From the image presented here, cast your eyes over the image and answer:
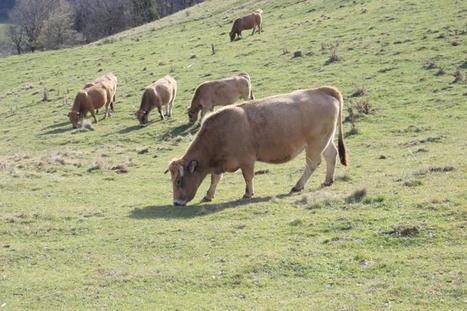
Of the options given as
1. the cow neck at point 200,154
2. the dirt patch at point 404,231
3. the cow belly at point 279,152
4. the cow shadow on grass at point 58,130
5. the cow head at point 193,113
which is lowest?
the cow shadow on grass at point 58,130

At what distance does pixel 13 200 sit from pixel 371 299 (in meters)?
10.7

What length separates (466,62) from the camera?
25.5m

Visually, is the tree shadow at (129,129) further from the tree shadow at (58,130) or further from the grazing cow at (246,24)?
the grazing cow at (246,24)

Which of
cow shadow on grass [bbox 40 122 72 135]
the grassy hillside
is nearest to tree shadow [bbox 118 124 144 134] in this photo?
the grassy hillside

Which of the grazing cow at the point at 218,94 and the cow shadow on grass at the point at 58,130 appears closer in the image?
the grazing cow at the point at 218,94

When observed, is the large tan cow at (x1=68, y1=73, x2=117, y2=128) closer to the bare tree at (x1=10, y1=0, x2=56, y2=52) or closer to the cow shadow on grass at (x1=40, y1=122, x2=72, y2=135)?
the cow shadow on grass at (x1=40, y1=122, x2=72, y2=135)

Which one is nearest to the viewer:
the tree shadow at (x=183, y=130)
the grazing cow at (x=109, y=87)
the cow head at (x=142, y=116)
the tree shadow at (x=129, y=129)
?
the tree shadow at (x=183, y=130)

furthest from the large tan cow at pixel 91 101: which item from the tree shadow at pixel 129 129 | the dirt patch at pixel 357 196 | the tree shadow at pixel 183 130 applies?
the dirt patch at pixel 357 196

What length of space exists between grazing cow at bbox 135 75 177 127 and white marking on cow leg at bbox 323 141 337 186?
13.6 metres

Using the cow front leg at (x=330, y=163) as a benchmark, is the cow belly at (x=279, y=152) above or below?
above

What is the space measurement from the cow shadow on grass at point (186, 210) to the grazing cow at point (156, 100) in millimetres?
13132

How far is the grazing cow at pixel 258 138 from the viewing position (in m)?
14.0

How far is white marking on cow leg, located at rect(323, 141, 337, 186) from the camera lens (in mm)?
14430

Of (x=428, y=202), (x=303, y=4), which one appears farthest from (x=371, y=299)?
(x=303, y=4)
